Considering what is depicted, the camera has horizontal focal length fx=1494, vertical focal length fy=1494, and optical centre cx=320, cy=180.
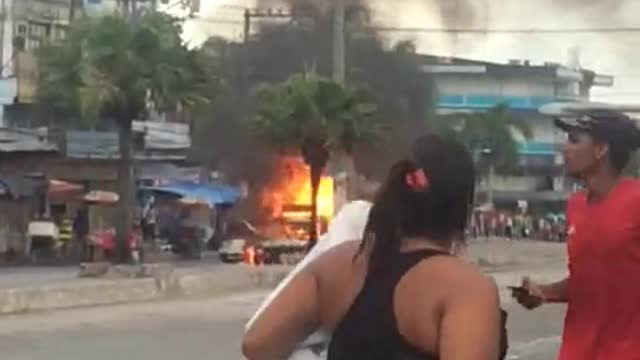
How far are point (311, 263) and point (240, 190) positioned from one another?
5284 cm

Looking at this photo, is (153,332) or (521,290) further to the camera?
(153,332)

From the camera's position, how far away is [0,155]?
3775cm

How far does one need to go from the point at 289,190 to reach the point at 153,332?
3381cm

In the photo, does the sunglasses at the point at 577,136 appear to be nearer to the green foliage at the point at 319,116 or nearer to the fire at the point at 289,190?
the green foliage at the point at 319,116

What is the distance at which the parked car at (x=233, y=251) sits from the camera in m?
37.2

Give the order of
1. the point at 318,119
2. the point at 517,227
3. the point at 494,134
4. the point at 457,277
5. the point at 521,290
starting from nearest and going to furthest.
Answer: the point at 457,277, the point at 521,290, the point at 318,119, the point at 517,227, the point at 494,134

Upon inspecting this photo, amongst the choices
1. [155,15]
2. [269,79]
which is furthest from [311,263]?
[269,79]

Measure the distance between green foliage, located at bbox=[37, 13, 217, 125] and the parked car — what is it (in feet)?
22.0

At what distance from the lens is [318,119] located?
37.0 metres

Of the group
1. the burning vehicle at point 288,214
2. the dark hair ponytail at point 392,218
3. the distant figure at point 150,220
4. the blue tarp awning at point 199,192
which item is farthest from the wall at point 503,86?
the dark hair ponytail at point 392,218

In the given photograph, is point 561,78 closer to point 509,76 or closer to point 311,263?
point 509,76

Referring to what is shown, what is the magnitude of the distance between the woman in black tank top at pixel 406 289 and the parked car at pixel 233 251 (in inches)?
1313

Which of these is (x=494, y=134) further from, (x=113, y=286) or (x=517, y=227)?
(x=113, y=286)

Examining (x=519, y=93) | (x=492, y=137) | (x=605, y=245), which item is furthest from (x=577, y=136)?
(x=519, y=93)
